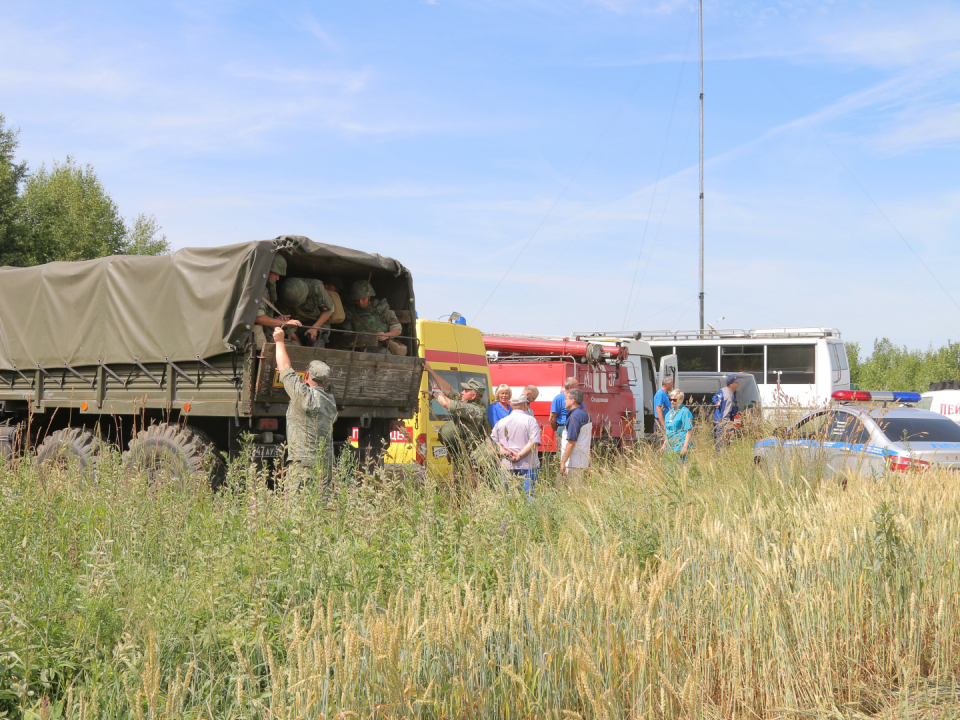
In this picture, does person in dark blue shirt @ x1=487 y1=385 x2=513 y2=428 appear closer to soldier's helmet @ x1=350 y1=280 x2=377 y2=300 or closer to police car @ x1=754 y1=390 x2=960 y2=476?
soldier's helmet @ x1=350 y1=280 x2=377 y2=300

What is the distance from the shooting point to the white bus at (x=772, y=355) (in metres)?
25.4

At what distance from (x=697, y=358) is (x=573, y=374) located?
1403 centimetres

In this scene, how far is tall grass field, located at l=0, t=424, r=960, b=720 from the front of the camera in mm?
2672

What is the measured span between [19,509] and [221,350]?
3.84 m

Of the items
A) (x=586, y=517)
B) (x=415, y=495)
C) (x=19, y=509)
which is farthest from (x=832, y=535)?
(x=19, y=509)

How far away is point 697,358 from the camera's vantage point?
27.4 m

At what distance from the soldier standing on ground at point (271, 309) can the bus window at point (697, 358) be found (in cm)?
2028

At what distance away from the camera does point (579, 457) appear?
9289 millimetres

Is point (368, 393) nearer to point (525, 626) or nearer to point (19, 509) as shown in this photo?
point (19, 509)

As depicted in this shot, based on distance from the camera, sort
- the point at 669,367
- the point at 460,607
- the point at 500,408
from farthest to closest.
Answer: the point at 669,367 < the point at 500,408 < the point at 460,607

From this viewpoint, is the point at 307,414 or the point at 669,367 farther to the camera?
the point at 669,367

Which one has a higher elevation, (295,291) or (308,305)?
(295,291)

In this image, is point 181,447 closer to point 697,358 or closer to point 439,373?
point 439,373

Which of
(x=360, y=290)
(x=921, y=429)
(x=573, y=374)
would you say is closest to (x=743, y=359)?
(x=573, y=374)
